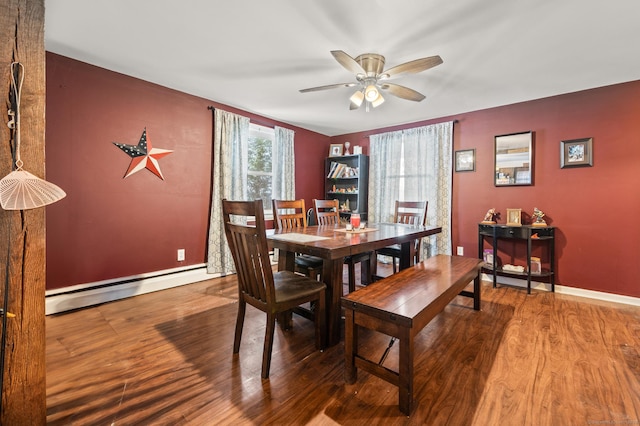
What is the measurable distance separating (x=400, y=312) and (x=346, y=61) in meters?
1.76

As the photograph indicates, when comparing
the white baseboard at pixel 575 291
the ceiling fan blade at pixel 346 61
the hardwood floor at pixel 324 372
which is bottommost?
the hardwood floor at pixel 324 372

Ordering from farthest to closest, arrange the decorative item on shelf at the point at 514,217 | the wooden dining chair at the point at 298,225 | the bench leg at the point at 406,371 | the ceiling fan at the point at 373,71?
the decorative item on shelf at the point at 514,217
the wooden dining chair at the point at 298,225
the ceiling fan at the point at 373,71
the bench leg at the point at 406,371

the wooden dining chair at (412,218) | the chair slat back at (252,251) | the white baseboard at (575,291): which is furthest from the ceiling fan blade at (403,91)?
the white baseboard at (575,291)

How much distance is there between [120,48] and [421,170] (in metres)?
3.83

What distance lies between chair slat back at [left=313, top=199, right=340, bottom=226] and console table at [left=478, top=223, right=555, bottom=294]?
6.03 ft

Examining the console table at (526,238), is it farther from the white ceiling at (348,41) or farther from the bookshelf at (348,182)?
the bookshelf at (348,182)

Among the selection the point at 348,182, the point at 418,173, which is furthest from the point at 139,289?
the point at 418,173

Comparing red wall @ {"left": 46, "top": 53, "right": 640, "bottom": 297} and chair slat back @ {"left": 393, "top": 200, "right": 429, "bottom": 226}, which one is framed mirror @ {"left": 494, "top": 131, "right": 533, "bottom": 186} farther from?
chair slat back @ {"left": 393, "top": 200, "right": 429, "bottom": 226}

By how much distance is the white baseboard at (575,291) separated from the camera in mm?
2819

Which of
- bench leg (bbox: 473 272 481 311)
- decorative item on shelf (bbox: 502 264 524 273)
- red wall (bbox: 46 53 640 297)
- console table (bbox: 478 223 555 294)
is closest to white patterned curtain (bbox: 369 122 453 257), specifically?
red wall (bbox: 46 53 640 297)

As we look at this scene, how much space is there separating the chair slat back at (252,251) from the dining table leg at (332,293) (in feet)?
1.58

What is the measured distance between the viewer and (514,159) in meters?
3.46

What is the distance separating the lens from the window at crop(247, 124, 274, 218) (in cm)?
415

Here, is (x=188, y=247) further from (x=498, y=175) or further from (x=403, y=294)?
(x=498, y=175)
